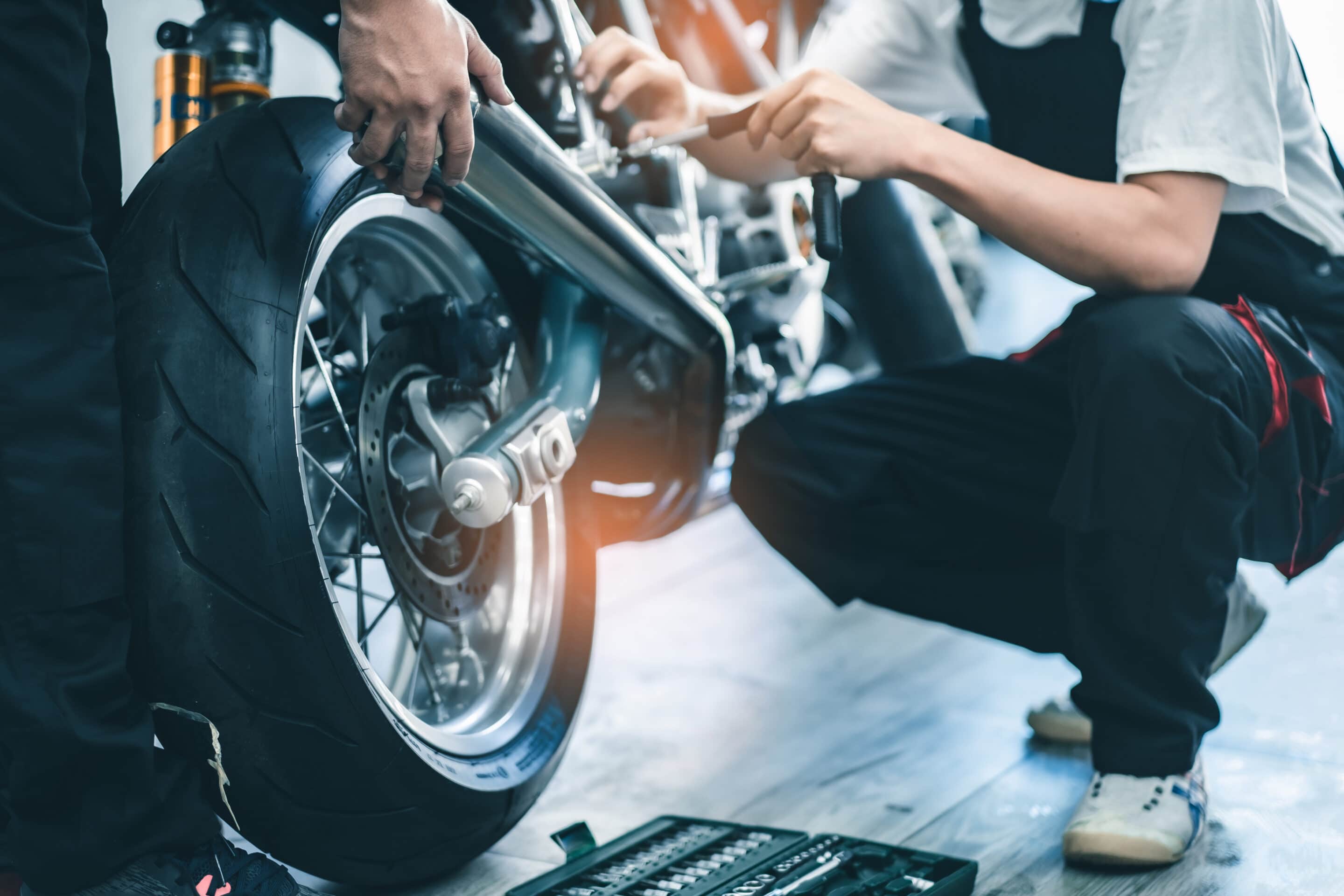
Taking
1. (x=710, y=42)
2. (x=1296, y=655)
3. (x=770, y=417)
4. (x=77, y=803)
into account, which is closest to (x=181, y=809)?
(x=77, y=803)

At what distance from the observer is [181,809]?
2.37 feet

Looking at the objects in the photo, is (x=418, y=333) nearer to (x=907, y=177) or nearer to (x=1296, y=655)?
(x=907, y=177)

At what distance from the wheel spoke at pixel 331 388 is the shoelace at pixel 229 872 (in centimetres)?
29

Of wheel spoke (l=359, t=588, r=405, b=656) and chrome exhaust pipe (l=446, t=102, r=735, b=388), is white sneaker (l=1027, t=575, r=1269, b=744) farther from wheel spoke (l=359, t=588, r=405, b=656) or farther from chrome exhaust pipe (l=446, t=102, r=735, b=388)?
wheel spoke (l=359, t=588, r=405, b=656)

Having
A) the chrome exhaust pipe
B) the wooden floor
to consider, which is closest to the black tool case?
the wooden floor

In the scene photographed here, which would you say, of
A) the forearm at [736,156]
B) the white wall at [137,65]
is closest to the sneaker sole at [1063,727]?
the forearm at [736,156]

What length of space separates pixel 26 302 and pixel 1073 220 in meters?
0.81

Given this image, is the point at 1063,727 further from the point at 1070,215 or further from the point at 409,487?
the point at 409,487

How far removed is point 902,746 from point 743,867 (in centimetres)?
40

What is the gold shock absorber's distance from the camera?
2.99 feet

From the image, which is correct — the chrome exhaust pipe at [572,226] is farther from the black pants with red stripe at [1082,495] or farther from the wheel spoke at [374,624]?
the wheel spoke at [374,624]

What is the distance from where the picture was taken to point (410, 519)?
0.93 m

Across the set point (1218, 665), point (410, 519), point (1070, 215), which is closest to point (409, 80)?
point (410, 519)

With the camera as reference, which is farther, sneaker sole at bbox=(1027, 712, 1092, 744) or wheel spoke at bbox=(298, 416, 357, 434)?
sneaker sole at bbox=(1027, 712, 1092, 744)
